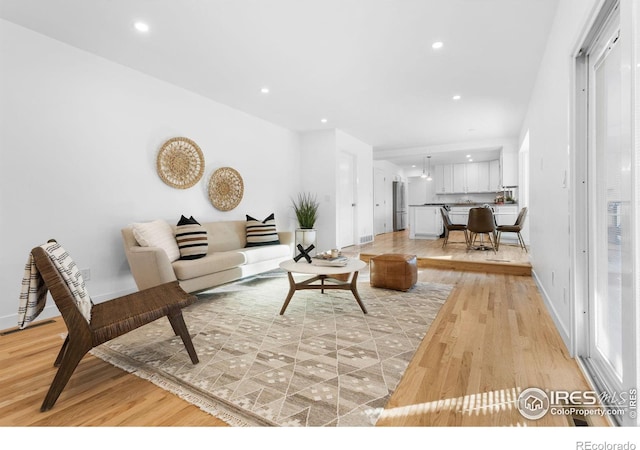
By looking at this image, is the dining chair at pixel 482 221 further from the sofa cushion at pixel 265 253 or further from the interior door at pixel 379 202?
the interior door at pixel 379 202

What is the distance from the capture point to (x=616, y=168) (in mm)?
1566

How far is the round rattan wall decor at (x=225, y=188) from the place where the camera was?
4.54 m

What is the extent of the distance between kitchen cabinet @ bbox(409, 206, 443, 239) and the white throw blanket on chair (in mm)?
7502

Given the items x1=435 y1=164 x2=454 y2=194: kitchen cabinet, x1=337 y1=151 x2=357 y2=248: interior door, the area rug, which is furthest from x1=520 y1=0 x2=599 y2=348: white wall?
x1=435 y1=164 x2=454 y2=194: kitchen cabinet

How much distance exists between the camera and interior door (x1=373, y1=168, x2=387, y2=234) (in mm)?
9609

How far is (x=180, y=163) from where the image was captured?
4051 millimetres

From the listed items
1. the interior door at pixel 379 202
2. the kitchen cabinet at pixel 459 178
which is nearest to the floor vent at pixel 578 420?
the interior door at pixel 379 202

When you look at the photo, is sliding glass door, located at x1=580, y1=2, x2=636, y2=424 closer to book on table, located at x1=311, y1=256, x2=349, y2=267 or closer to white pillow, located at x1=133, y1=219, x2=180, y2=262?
book on table, located at x1=311, y1=256, x2=349, y2=267

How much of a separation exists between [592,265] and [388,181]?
8.89 metres

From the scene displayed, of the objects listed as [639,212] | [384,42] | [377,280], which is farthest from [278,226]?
[639,212]

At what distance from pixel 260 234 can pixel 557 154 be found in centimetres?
351

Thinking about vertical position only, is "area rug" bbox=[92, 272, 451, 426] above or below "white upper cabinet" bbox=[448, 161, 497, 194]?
below

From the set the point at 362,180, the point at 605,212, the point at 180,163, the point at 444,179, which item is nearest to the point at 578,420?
the point at 605,212

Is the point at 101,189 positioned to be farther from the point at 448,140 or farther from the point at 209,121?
the point at 448,140
